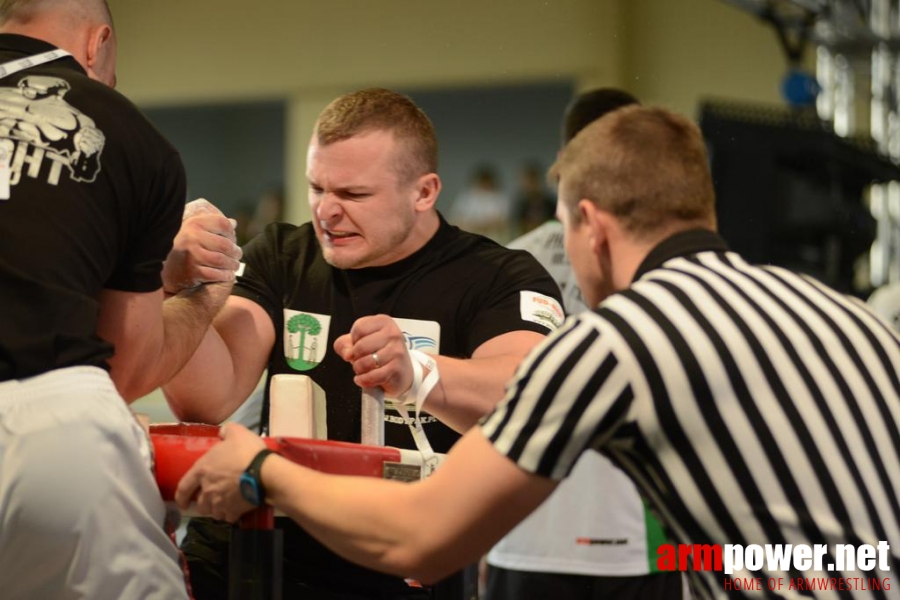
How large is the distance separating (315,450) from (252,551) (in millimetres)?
177

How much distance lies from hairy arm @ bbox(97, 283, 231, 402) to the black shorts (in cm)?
149

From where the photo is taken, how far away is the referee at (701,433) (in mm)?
1465

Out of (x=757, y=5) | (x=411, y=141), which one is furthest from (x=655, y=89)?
(x=411, y=141)

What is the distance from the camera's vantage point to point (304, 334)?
2568 millimetres

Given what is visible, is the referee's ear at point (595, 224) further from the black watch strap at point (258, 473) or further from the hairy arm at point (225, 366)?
the hairy arm at point (225, 366)

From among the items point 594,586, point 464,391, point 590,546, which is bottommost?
point 594,586

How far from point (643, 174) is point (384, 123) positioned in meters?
1.05

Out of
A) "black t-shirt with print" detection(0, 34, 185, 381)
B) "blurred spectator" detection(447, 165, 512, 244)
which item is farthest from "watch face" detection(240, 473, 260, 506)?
"blurred spectator" detection(447, 165, 512, 244)

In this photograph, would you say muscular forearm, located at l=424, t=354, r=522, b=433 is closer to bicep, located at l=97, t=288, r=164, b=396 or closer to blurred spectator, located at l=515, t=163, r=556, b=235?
bicep, located at l=97, t=288, r=164, b=396

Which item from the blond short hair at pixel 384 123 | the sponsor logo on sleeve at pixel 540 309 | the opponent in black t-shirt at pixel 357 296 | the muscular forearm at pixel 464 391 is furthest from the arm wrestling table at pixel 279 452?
the blond short hair at pixel 384 123

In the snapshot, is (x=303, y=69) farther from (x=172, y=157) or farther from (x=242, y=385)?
(x=172, y=157)

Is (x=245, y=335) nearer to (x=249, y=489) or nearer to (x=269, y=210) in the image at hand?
(x=249, y=489)

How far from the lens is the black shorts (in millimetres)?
3266

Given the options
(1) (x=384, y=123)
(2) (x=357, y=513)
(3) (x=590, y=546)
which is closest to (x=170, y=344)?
(2) (x=357, y=513)
